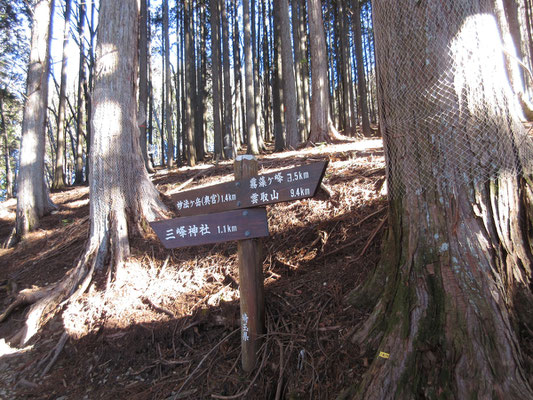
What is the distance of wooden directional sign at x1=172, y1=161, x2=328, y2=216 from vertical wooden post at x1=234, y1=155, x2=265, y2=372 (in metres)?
0.15

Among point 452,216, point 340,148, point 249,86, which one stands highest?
point 249,86

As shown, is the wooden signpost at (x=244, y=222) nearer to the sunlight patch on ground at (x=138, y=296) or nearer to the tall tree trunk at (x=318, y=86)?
the sunlight patch on ground at (x=138, y=296)

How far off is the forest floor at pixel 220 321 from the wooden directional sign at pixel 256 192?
1.20 meters

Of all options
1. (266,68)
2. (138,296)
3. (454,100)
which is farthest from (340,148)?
(266,68)

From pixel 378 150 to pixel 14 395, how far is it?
678 cm

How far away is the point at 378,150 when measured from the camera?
23.8ft

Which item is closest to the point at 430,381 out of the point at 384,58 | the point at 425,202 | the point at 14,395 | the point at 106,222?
the point at 425,202

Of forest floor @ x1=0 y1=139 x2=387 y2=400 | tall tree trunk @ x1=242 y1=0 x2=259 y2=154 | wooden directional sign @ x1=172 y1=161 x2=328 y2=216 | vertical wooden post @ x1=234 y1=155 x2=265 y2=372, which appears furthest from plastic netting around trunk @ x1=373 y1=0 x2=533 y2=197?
tall tree trunk @ x1=242 y1=0 x2=259 y2=154

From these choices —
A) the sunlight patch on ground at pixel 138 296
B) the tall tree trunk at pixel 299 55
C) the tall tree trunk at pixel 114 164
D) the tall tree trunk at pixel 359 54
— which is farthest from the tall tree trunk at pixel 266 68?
the sunlight patch on ground at pixel 138 296

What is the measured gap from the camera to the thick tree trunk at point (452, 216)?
253 cm

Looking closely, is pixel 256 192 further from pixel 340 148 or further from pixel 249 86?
pixel 249 86

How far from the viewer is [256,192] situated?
330 cm

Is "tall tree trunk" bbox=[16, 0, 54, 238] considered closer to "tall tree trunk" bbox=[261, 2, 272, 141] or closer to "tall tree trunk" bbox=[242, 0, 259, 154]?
"tall tree trunk" bbox=[242, 0, 259, 154]

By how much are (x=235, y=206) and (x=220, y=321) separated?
58.8 inches
